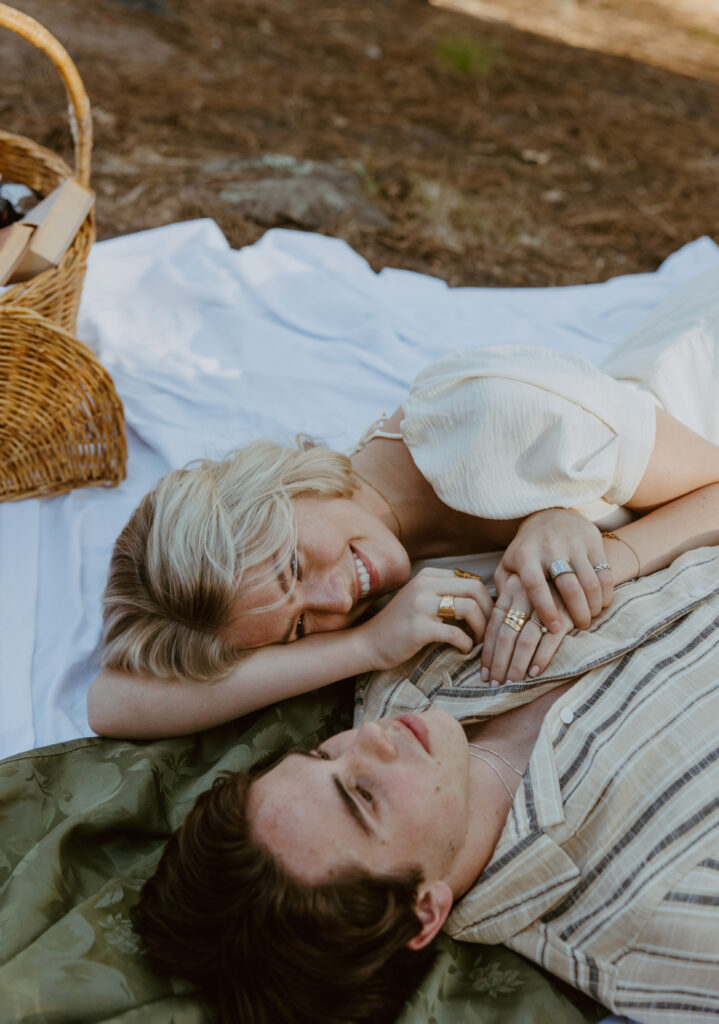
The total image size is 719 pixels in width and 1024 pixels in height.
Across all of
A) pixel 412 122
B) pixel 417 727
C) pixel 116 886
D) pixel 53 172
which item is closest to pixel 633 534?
pixel 417 727

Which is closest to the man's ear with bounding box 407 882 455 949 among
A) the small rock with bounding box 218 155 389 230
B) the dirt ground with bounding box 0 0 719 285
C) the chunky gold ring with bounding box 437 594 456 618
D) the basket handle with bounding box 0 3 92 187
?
the chunky gold ring with bounding box 437 594 456 618

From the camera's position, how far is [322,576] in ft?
7.15

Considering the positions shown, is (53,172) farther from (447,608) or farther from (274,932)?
(274,932)

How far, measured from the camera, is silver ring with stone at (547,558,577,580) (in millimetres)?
2074

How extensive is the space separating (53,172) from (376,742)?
2.78m

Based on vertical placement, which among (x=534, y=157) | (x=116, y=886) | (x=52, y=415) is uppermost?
(x=534, y=157)

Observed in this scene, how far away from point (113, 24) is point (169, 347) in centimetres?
486

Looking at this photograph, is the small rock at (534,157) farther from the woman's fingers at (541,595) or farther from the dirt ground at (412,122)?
the woman's fingers at (541,595)

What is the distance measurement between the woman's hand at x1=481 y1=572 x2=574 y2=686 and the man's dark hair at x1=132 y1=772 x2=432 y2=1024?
557mm

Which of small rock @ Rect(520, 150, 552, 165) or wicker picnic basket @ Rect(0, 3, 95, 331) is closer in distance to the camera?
wicker picnic basket @ Rect(0, 3, 95, 331)

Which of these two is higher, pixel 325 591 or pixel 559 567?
pixel 559 567

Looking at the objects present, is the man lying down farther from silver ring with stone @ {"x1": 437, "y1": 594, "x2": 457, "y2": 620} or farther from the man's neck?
silver ring with stone @ {"x1": 437, "y1": 594, "x2": 457, "y2": 620}

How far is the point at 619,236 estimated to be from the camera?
5.48m

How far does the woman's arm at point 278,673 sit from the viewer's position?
2.18 m
